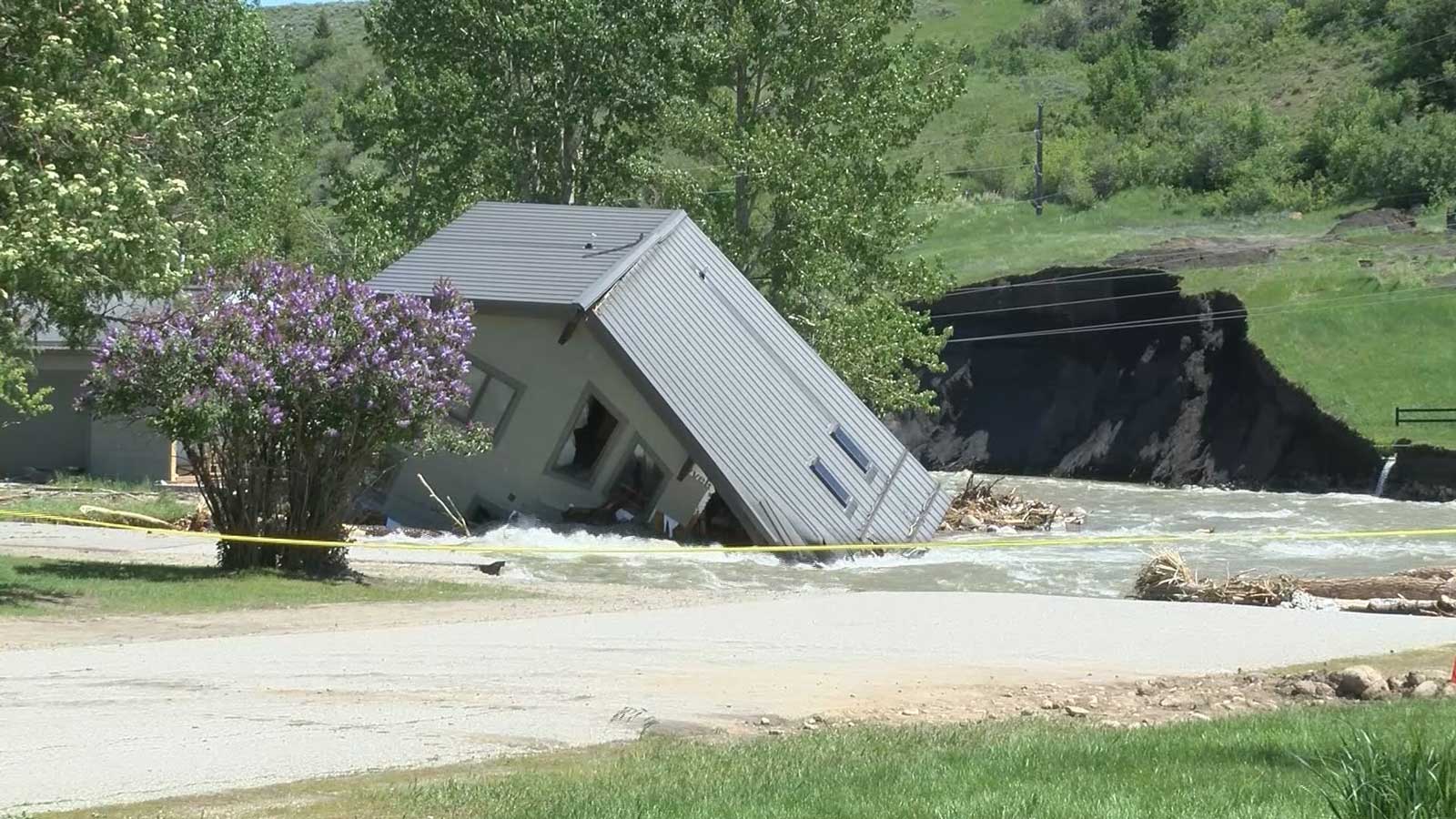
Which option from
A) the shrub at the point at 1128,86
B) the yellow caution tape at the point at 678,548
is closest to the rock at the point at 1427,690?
the yellow caution tape at the point at 678,548

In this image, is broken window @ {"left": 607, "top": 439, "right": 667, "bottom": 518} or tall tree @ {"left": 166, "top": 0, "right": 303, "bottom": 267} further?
tall tree @ {"left": 166, "top": 0, "right": 303, "bottom": 267}

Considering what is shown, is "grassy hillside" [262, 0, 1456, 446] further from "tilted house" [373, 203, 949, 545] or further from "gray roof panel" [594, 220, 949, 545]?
"tilted house" [373, 203, 949, 545]

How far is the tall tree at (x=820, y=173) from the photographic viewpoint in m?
39.6

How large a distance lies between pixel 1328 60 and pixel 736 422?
75.5m

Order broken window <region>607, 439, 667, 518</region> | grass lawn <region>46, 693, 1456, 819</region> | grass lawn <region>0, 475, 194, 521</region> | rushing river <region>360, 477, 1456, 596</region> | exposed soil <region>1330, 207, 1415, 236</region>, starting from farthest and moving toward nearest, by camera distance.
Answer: exposed soil <region>1330, 207, 1415, 236</region> → broken window <region>607, 439, 667, 518</region> → grass lawn <region>0, 475, 194, 521</region> → rushing river <region>360, 477, 1456, 596</region> → grass lawn <region>46, 693, 1456, 819</region>

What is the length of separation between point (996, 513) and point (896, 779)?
1120 inches

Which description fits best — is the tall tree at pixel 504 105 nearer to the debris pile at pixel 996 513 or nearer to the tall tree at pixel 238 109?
the tall tree at pixel 238 109

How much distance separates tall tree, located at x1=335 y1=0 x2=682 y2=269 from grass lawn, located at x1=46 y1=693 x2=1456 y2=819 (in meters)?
33.1

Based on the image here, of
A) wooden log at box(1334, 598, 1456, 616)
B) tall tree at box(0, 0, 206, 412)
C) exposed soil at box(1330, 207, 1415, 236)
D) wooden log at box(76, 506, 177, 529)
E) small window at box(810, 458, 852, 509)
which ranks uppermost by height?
tall tree at box(0, 0, 206, 412)

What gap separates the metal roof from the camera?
1128 inches

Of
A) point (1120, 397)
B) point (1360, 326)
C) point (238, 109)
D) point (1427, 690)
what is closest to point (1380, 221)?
point (1360, 326)

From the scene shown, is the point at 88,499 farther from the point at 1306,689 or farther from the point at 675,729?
the point at 1306,689

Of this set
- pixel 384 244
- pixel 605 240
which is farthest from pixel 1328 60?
pixel 605 240

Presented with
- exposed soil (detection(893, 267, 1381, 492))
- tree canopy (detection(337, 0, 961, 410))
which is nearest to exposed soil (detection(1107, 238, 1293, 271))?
exposed soil (detection(893, 267, 1381, 492))
